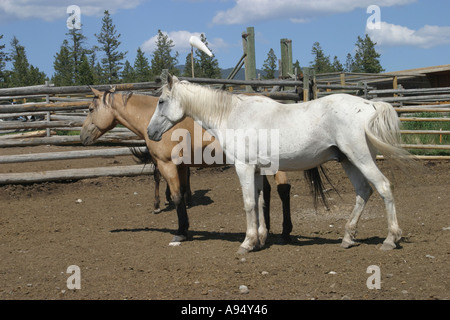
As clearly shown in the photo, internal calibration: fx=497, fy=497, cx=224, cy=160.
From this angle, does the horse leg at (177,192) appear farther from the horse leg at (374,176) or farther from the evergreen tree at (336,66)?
the evergreen tree at (336,66)

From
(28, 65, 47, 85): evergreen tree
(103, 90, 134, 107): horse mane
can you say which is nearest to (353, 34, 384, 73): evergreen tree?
(28, 65, 47, 85): evergreen tree

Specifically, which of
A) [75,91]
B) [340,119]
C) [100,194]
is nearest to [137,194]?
[100,194]

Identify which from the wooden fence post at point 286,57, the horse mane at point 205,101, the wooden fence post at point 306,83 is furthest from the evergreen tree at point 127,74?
the horse mane at point 205,101

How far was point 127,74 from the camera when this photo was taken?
1705 inches

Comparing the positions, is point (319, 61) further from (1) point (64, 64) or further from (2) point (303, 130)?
(2) point (303, 130)

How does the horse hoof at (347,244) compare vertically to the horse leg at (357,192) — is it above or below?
below

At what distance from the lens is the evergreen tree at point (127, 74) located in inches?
1553

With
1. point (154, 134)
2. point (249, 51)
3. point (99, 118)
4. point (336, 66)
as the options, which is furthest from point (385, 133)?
point (336, 66)

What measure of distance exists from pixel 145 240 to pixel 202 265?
1680 mm

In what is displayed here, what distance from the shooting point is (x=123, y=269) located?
4.98 m

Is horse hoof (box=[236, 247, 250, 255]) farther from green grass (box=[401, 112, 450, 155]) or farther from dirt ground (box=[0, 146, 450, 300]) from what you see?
green grass (box=[401, 112, 450, 155])

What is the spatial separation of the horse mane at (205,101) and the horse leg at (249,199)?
2.10ft

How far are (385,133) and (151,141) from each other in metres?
2.93
